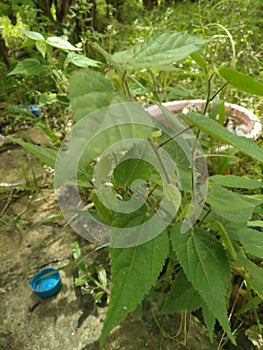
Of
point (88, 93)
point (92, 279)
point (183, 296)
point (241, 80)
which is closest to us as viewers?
point (88, 93)

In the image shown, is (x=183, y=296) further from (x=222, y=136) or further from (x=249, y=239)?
(x=222, y=136)

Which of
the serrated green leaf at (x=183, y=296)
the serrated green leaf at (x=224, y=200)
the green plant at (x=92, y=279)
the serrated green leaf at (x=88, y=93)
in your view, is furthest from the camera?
the green plant at (x=92, y=279)

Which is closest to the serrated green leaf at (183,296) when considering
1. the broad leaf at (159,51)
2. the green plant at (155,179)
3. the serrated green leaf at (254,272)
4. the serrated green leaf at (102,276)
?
the green plant at (155,179)

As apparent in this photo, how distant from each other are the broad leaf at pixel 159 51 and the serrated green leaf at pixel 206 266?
0.99 feet

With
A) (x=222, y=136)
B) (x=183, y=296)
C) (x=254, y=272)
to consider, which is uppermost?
(x=222, y=136)

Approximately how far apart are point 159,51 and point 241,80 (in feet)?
0.39

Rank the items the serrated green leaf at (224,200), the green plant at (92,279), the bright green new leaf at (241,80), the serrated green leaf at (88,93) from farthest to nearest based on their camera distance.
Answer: the green plant at (92,279) → the serrated green leaf at (224,200) → the bright green new leaf at (241,80) → the serrated green leaf at (88,93)

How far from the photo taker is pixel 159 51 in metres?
0.35

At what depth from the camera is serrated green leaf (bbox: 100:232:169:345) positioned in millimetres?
461

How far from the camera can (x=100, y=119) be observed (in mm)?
277

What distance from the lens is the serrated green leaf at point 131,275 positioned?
1.51 feet

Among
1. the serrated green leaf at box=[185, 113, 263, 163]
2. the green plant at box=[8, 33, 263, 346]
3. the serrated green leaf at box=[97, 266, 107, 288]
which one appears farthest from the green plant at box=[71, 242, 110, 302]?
the serrated green leaf at box=[185, 113, 263, 163]

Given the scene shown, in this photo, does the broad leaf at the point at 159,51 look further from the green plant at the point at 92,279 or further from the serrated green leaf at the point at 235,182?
the green plant at the point at 92,279

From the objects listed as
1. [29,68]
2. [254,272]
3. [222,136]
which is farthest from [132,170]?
[29,68]
